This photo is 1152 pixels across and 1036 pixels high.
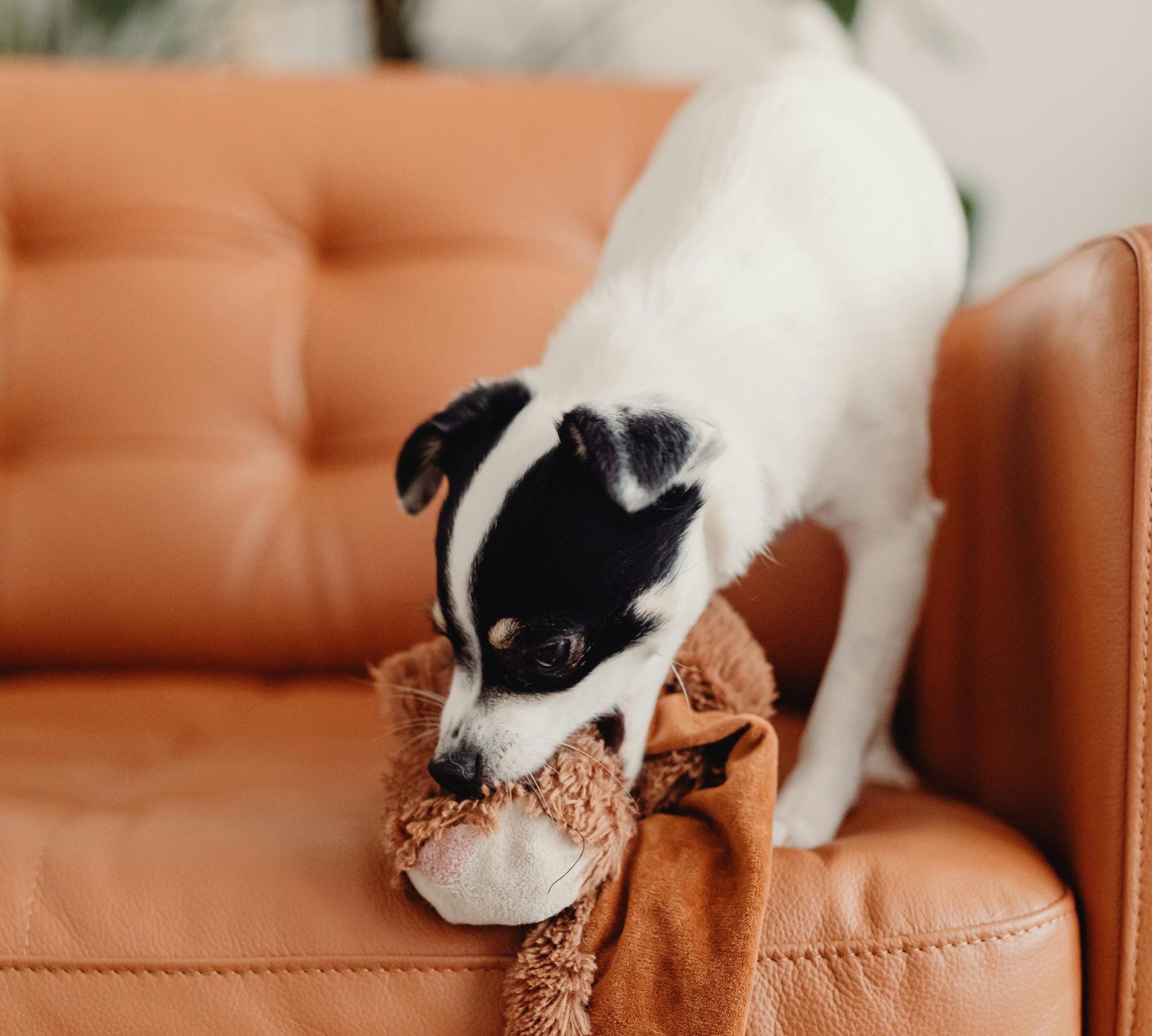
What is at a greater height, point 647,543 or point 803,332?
point 803,332

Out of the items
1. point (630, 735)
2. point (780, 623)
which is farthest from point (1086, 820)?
point (780, 623)

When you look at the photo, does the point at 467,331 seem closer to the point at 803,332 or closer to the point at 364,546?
the point at 364,546

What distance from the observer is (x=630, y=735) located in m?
0.90

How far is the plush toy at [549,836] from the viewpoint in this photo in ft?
2.36

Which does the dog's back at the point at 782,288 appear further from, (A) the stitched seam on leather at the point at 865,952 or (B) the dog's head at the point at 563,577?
(A) the stitched seam on leather at the point at 865,952

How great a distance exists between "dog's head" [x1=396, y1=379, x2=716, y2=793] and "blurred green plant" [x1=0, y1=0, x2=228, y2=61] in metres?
1.74

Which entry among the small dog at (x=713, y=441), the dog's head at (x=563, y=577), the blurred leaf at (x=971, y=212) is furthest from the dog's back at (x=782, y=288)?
the blurred leaf at (x=971, y=212)

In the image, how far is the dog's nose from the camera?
2.55ft

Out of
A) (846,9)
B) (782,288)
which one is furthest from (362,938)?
(846,9)

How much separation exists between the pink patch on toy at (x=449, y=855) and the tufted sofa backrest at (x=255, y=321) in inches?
24.6

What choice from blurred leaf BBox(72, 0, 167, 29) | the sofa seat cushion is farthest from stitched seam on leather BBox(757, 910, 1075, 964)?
blurred leaf BBox(72, 0, 167, 29)

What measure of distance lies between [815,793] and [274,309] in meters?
1.04

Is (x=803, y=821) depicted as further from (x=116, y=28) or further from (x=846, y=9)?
(x=116, y=28)

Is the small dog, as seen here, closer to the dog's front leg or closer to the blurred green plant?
the dog's front leg
